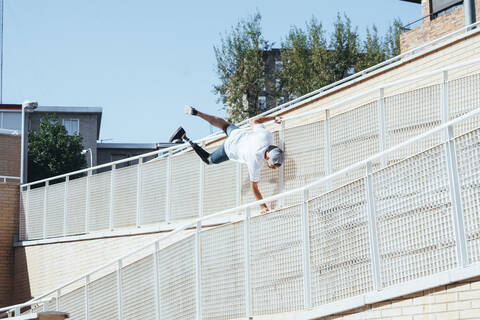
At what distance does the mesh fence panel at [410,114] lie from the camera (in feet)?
39.7

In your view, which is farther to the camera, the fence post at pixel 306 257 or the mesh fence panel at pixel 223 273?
the mesh fence panel at pixel 223 273

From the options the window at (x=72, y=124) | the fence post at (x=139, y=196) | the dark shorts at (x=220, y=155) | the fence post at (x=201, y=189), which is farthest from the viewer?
the window at (x=72, y=124)

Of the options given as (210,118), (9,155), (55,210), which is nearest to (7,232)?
(55,210)

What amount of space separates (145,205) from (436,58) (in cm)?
763

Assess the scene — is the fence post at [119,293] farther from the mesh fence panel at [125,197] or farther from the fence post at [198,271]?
the mesh fence panel at [125,197]

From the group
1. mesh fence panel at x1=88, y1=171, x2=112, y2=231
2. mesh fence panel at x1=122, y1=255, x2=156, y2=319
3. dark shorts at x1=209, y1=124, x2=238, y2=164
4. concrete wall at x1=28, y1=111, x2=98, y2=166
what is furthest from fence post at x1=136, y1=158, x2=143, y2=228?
concrete wall at x1=28, y1=111, x2=98, y2=166

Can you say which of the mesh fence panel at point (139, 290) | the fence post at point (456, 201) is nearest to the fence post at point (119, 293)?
the mesh fence panel at point (139, 290)

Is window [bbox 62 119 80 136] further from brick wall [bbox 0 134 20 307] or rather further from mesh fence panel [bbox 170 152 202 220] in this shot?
mesh fence panel [bbox 170 152 202 220]

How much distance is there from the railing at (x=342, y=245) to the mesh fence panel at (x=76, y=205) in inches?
336

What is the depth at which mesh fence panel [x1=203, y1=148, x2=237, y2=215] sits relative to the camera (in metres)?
16.0

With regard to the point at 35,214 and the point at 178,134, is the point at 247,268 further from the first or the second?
the point at 35,214

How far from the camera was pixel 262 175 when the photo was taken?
1494 cm

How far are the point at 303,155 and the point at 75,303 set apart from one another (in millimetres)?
5224

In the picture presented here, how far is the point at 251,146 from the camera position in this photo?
46.6ft
